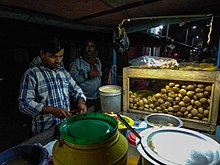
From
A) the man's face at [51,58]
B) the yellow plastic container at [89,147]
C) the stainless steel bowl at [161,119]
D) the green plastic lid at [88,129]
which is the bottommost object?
the stainless steel bowl at [161,119]

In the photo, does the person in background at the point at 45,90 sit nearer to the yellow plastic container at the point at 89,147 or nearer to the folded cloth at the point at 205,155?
the yellow plastic container at the point at 89,147

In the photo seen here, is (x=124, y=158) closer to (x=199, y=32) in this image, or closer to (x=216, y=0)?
(x=216, y=0)

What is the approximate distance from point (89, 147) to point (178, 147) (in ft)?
1.69

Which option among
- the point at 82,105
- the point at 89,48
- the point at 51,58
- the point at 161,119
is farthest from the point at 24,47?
the point at 161,119

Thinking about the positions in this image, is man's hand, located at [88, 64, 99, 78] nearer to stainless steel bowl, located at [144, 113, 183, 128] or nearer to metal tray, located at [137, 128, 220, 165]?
stainless steel bowl, located at [144, 113, 183, 128]

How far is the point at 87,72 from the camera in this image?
3090 mm

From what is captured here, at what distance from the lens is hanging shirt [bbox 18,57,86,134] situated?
166cm

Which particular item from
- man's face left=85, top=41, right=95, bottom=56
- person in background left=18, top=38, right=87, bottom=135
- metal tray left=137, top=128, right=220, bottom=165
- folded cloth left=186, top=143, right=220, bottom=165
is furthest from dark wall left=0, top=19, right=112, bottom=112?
folded cloth left=186, top=143, right=220, bottom=165

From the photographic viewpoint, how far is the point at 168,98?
1.79 m

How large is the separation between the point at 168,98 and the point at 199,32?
966 centimetres

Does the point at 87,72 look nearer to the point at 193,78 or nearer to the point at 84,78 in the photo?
the point at 84,78

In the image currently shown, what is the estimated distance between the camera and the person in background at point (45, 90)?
5.43 ft

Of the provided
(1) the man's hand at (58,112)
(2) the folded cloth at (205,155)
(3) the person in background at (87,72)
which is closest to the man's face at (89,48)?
(3) the person in background at (87,72)

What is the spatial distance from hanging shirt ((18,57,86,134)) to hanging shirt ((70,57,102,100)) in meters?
0.98
